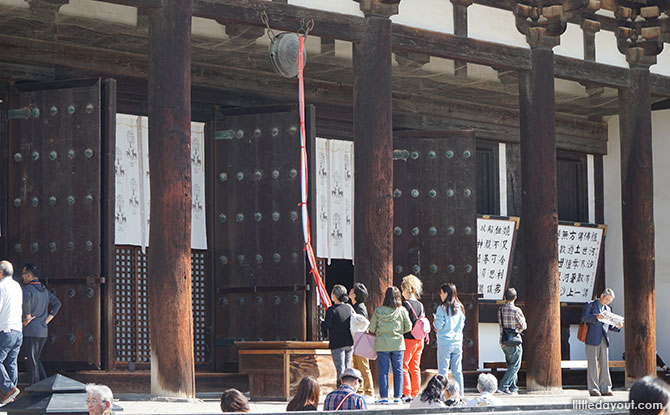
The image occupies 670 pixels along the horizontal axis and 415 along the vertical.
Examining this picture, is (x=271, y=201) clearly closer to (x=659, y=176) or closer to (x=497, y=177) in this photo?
(x=497, y=177)

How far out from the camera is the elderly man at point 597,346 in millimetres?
12719

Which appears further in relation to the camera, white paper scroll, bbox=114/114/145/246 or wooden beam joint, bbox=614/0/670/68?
wooden beam joint, bbox=614/0/670/68

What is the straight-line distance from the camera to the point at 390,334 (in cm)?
1095

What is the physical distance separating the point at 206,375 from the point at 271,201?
2001 mm

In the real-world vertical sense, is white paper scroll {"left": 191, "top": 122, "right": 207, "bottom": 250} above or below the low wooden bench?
above

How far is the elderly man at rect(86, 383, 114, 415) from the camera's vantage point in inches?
242

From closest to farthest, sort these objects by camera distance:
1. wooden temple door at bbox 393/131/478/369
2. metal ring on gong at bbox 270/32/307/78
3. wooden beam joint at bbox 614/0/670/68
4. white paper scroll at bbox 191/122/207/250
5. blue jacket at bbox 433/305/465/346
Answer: metal ring on gong at bbox 270/32/307/78 < blue jacket at bbox 433/305/465/346 < white paper scroll at bbox 191/122/207/250 < wooden temple door at bbox 393/131/478/369 < wooden beam joint at bbox 614/0/670/68

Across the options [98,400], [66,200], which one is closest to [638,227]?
[66,200]

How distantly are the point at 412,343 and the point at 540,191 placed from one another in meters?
2.69

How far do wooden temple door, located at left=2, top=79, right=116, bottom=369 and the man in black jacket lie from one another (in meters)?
0.56

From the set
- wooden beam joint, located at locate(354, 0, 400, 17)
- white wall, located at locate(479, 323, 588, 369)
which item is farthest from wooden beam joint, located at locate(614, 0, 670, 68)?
white wall, located at locate(479, 323, 588, 369)

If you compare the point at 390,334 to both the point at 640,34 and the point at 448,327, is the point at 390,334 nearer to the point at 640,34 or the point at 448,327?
the point at 448,327

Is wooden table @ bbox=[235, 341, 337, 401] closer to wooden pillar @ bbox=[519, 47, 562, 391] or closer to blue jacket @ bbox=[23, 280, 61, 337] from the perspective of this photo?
blue jacket @ bbox=[23, 280, 61, 337]

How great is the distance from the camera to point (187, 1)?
1077 centimetres
